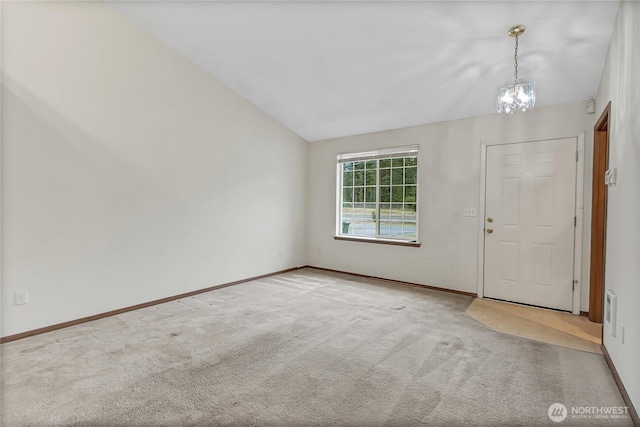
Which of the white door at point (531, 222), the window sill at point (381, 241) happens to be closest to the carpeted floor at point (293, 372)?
the white door at point (531, 222)

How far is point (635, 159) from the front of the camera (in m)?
1.93

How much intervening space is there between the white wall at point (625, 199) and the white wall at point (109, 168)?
418cm

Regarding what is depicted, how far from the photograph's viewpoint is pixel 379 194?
529 centimetres

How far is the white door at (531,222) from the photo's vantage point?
362 centimetres

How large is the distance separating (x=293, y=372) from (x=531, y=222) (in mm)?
3291

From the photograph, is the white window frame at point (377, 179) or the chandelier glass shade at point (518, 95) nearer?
the chandelier glass shade at point (518, 95)

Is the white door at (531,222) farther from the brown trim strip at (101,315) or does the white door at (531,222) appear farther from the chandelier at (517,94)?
the brown trim strip at (101,315)

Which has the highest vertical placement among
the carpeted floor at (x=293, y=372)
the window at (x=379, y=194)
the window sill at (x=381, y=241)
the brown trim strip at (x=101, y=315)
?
the window at (x=379, y=194)

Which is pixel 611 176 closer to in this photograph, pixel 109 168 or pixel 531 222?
pixel 531 222

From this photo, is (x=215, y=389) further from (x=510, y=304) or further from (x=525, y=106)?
(x=510, y=304)

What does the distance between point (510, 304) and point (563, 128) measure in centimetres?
214

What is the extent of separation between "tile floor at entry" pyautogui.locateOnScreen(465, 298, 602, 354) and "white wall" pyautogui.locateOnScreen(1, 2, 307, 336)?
3.33 meters

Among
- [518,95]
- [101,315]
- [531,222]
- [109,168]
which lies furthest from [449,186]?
[101,315]

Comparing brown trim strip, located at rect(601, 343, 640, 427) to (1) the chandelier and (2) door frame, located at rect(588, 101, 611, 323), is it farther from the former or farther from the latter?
(1) the chandelier
